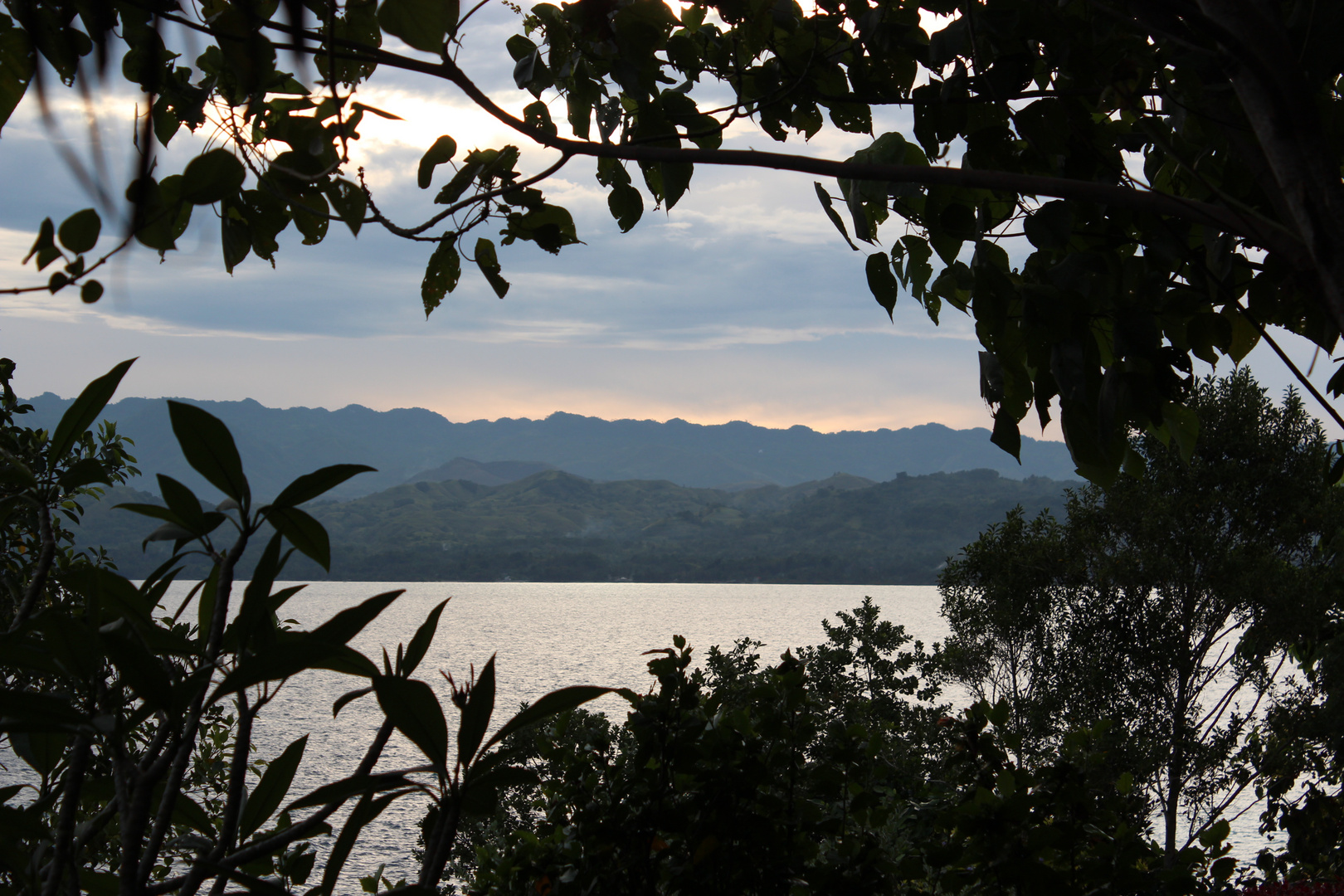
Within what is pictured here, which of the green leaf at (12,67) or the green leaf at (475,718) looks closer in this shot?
the green leaf at (475,718)

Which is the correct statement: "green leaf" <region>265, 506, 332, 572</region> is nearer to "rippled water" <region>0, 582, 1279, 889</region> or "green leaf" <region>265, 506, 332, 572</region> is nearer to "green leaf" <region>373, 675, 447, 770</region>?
"green leaf" <region>373, 675, 447, 770</region>

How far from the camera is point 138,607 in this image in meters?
0.80

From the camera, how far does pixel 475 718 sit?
783mm

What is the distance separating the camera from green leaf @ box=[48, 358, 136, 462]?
88 centimetres

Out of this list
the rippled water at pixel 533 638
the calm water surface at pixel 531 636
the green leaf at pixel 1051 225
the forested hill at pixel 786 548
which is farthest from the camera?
the forested hill at pixel 786 548

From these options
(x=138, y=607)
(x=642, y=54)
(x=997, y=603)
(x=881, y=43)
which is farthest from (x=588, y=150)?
(x=997, y=603)

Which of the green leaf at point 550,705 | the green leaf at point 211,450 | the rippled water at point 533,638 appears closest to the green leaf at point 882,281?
the green leaf at point 550,705

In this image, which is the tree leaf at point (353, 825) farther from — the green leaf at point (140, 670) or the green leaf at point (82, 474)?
the green leaf at point (82, 474)

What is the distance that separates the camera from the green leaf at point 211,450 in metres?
0.75

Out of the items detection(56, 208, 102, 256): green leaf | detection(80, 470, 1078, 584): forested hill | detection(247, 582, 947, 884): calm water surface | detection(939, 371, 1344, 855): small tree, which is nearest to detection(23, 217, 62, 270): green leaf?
detection(56, 208, 102, 256): green leaf

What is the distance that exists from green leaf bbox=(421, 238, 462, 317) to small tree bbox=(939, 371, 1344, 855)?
651 inches

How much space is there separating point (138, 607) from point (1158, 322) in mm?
1546

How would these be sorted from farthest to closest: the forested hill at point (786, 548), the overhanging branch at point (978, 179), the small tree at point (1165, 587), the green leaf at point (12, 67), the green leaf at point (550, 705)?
1. the forested hill at point (786, 548)
2. the small tree at point (1165, 587)
3. the green leaf at point (12, 67)
4. the overhanging branch at point (978, 179)
5. the green leaf at point (550, 705)

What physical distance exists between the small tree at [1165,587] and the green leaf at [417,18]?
1714 centimetres
